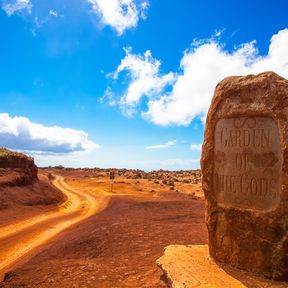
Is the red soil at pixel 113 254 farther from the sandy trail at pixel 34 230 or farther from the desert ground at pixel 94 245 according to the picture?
the sandy trail at pixel 34 230

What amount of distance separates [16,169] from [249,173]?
22592 millimetres

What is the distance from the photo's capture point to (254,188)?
7.70 m

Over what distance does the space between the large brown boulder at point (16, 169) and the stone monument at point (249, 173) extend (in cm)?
1798

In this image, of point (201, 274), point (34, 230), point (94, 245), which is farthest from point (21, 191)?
point (201, 274)

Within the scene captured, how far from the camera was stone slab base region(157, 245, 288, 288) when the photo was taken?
6.94 m

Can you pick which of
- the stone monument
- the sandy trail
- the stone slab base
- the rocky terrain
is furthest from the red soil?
the rocky terrain

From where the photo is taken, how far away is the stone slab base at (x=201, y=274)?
6.94m

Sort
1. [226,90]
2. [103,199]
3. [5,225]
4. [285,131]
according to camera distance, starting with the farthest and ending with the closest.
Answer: [103,199] → [5,225] → [226,90] → [285,131]

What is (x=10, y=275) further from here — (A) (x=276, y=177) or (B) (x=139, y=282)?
(A) (x=276, y=177)

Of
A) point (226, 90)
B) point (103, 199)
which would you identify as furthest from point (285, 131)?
point (103, 199)

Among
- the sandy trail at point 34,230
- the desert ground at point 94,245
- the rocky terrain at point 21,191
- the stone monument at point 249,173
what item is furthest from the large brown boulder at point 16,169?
the stone monument at point 249,173

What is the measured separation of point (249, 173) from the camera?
25.5 feet

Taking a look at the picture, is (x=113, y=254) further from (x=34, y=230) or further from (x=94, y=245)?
(x=34, y=230)

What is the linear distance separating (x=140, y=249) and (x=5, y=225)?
8958 millimetres
